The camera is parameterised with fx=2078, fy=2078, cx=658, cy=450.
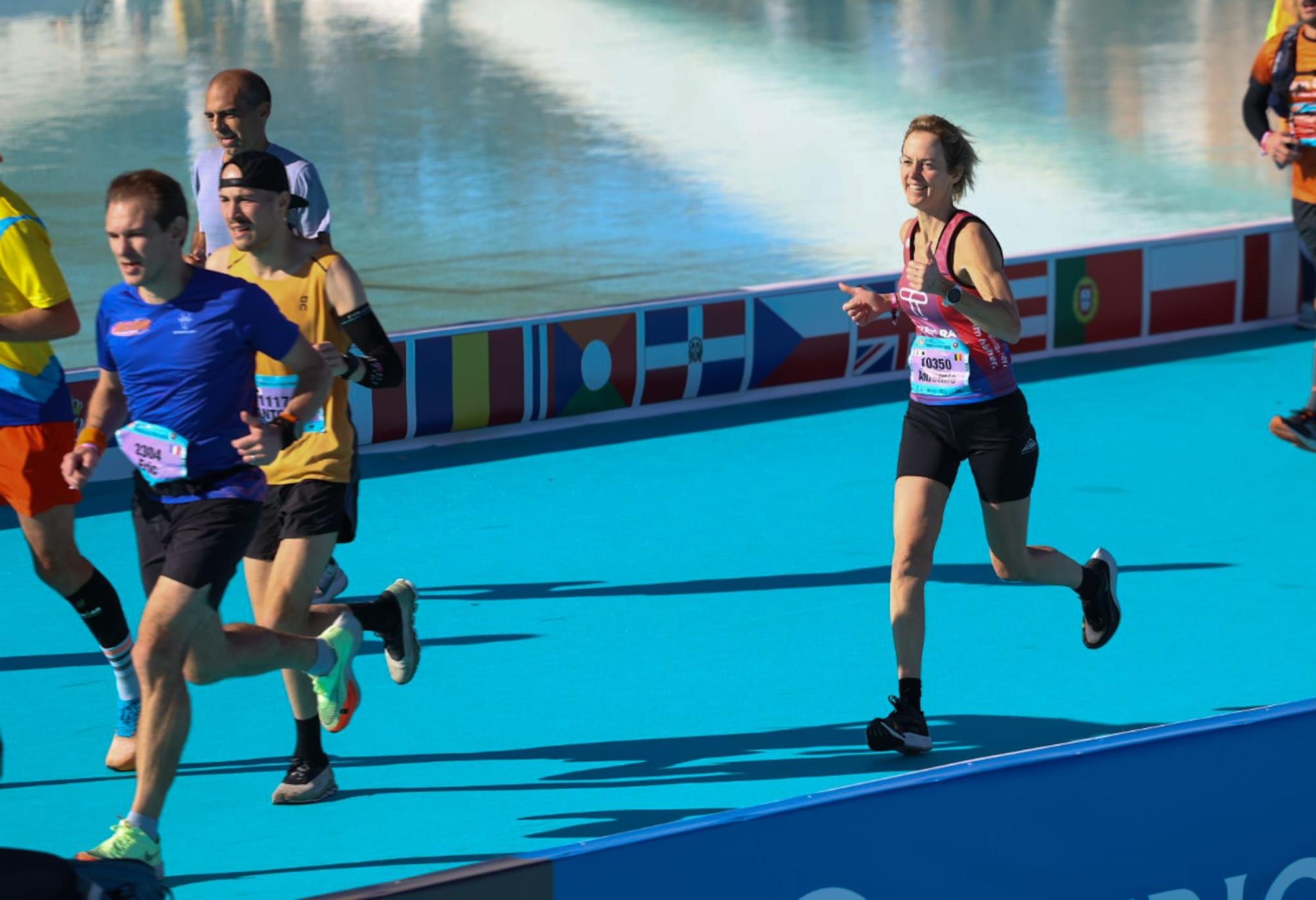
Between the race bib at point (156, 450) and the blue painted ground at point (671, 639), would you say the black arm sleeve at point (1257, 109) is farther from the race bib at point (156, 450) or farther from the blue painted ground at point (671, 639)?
the race bib at point (156, 450)

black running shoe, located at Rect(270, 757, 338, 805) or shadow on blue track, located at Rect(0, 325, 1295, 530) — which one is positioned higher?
black running shoe, located at Rect(270, 757, 338, 805)

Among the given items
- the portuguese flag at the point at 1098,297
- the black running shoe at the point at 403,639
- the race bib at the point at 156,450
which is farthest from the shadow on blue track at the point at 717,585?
the portuguese flag at the point at 1098,297

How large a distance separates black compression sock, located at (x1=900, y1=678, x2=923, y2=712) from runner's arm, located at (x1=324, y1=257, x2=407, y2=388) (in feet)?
5.72

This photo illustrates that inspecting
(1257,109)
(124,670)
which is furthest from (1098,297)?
(124,670)

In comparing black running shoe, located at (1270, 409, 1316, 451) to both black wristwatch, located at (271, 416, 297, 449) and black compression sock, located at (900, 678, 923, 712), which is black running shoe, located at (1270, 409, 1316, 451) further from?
black wristwatch, located at (271, 416, 297, 449)

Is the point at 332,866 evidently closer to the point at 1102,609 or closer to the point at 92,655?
the point at 92,655

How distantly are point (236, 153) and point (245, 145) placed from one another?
0.24 meters

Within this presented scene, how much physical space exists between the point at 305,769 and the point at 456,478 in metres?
4.09

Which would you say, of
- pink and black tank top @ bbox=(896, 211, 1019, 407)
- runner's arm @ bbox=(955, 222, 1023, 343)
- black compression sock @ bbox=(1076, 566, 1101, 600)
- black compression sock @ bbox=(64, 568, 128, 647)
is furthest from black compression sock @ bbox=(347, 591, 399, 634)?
black compression sock @ bbox=(1076, 566, 1101, 600)

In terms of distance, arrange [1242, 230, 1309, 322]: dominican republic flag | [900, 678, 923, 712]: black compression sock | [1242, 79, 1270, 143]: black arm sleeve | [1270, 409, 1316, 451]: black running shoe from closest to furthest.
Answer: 1. [900, 678, 923, 712]: black compression sock
2. [1270, 409, 1316, 451]: black running shoe
3. [1242, 79, 1270, 143]: black arm sleeve
4. [1242, 230, 1309, 322]: dominican republic flag

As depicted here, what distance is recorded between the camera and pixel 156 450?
208 inches

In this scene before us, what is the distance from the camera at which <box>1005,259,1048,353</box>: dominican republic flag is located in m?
12.1

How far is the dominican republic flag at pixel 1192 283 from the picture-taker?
12609 millimetres

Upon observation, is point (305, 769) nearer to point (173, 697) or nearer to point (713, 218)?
point (173, 697)
